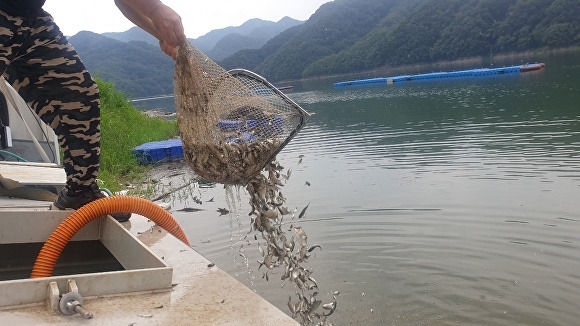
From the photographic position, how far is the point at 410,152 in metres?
10.4

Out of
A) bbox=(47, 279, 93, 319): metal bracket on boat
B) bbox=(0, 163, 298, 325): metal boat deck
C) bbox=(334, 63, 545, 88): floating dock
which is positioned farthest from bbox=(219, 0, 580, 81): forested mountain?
bbox=(47, 279, 93, 319): metal bracket on boat

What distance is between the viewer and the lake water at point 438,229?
4219 mm

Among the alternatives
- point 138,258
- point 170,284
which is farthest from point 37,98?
point 170,284

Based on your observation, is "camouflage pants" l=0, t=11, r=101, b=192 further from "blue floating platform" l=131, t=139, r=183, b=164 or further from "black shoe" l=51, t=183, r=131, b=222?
"blue floating platform" l=131, t=139, r=183, b=164

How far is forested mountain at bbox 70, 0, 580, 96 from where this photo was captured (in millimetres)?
48219

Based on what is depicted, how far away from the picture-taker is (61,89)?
8.64 feet

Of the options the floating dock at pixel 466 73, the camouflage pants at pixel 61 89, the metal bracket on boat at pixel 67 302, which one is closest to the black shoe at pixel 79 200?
the camouflage pants at pixel 61 89

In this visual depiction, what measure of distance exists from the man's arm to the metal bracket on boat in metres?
1.31

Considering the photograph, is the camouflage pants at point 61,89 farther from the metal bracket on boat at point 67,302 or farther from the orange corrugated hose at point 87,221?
the metal bracket on boat at point 67,302

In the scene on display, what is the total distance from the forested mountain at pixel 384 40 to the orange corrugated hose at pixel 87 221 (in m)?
29.7

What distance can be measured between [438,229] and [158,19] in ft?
13.2

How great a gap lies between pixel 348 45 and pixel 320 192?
258 feet

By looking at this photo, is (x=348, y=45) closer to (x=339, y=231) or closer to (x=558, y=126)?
(x=558, y=126)

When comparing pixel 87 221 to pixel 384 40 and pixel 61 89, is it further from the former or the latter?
pixel 384 40
